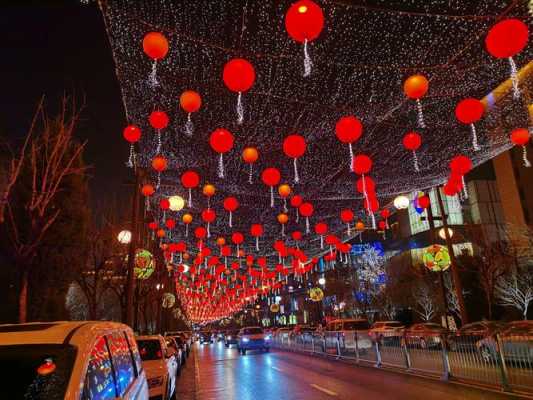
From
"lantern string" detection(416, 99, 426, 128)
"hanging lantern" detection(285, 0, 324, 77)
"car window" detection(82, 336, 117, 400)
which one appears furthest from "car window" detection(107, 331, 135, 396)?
"lantern string" detection(416, 99, 426, 128)

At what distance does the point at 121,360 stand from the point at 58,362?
55.8 inches

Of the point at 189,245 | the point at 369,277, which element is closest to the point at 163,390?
the point at 189,245

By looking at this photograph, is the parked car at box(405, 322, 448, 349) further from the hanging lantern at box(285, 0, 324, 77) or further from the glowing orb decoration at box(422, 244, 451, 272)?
the hanging lantern at box(285, 0, 324, 77)

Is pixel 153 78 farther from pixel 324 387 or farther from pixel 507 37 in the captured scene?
pixel 324 387

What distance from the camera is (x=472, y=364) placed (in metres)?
10.8

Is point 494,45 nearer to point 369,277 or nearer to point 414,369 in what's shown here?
point 414,369

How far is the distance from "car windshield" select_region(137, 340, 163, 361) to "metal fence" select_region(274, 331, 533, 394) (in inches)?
308

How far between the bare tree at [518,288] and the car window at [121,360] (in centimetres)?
3162

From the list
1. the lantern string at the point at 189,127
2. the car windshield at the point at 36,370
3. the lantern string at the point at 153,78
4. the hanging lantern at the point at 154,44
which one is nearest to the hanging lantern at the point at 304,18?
the hanging lantern at the point at 154,44

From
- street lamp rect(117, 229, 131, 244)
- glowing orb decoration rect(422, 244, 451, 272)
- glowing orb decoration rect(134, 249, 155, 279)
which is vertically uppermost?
street lamp rect(117, 229, 131, 244)

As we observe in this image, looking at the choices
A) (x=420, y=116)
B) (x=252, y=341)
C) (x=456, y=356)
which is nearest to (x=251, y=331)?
(x=252, y=341)

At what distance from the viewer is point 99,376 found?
11.1ft

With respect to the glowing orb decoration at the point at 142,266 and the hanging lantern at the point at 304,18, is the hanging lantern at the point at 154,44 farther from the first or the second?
the glowing orb decoration at the point at 142,266

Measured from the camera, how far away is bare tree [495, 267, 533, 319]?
29.7 metres
